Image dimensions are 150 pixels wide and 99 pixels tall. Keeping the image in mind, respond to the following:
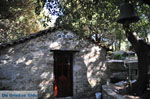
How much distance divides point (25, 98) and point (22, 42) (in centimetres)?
609

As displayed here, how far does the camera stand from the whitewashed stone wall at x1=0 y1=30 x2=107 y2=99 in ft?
37.2

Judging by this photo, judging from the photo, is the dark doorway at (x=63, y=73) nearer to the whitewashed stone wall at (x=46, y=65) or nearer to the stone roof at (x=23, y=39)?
the whitewashed stone wall at (x=46, y=65)

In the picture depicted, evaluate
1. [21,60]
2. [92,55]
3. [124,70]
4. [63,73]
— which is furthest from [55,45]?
[124,70]

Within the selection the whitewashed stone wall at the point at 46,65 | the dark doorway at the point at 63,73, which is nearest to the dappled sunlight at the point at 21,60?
the whitewashed stone wall at the point at 46,65

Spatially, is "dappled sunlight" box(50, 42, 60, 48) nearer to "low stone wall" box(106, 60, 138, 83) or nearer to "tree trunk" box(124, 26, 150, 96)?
"low stone wall" box(106, 60, 138, 83)

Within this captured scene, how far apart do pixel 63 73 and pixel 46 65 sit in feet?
3.99

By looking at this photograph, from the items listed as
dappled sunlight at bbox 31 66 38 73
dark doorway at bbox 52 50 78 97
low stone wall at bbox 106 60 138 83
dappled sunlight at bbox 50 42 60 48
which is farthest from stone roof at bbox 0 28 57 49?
low stone wall at bbox 106 60 138 83

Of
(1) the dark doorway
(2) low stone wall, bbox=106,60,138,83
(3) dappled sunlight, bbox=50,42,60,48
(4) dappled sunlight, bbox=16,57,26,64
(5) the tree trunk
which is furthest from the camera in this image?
(2) low stone wall, bbox=106,60,138,83

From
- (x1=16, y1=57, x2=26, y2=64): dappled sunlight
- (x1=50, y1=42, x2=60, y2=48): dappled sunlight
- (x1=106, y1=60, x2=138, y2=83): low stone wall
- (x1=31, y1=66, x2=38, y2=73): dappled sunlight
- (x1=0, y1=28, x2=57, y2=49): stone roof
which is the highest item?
(x1=0, y1=28, x2=57, y2=49): stone roof

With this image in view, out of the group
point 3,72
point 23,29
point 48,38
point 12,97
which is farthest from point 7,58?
point 23,29

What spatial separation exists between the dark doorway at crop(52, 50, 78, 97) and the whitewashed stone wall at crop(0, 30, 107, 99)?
0.90ft

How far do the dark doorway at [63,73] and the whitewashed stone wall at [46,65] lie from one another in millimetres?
274

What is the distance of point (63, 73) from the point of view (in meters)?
12.8

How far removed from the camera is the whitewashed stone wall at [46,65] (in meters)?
11.3
